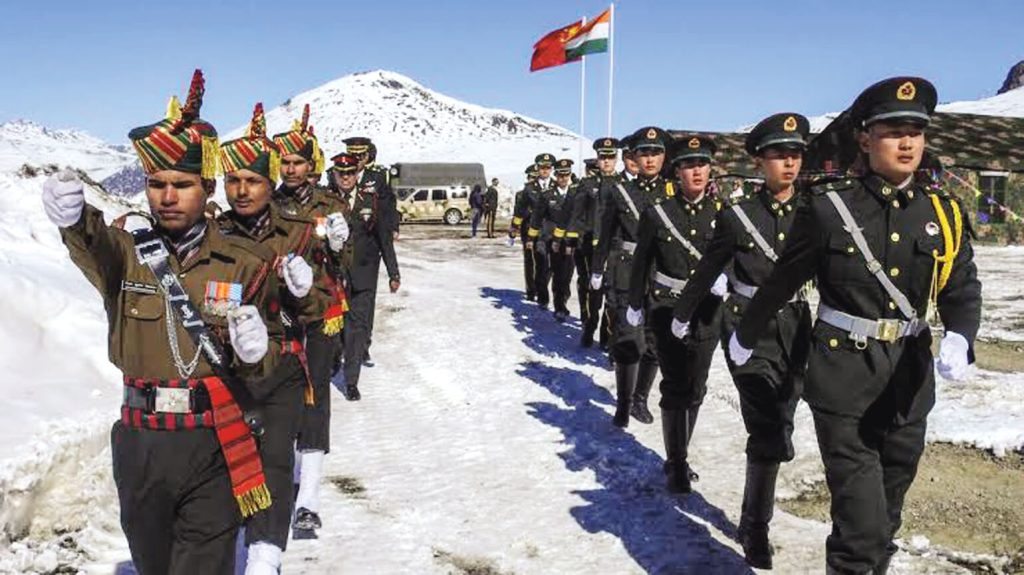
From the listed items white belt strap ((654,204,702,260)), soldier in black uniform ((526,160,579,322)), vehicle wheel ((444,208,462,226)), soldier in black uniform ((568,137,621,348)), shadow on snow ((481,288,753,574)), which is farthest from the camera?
vehicle wheel ((444,208,462,226))

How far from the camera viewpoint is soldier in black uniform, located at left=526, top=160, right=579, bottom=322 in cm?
1142

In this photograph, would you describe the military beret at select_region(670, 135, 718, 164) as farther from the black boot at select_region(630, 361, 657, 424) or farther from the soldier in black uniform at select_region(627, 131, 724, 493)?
the black boot at select_region(630, 361, 657, 424)

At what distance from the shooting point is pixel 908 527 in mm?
4738

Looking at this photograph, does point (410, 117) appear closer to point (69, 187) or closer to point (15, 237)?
point (15, 237)

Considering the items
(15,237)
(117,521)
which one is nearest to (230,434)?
(117,521)

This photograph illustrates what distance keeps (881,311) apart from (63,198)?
2872 millimetres

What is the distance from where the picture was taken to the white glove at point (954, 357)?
3.21 metres

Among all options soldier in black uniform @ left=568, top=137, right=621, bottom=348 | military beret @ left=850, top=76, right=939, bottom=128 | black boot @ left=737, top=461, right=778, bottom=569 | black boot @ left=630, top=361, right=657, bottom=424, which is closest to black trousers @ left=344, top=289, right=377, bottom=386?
black boot @ left=630, top=361, right=657, bottom=424

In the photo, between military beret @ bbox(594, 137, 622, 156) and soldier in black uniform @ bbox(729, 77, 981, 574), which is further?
military beret @ bbox(594, 137, 622, 156)

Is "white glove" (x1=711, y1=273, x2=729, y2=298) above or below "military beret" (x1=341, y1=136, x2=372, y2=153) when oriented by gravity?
below

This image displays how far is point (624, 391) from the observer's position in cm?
659

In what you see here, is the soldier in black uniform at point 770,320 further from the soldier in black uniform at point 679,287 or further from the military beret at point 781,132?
the soldier in black uniform at point 679,287

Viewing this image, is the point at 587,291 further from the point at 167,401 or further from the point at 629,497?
the point at 167,401

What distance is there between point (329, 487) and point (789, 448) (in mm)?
2897
